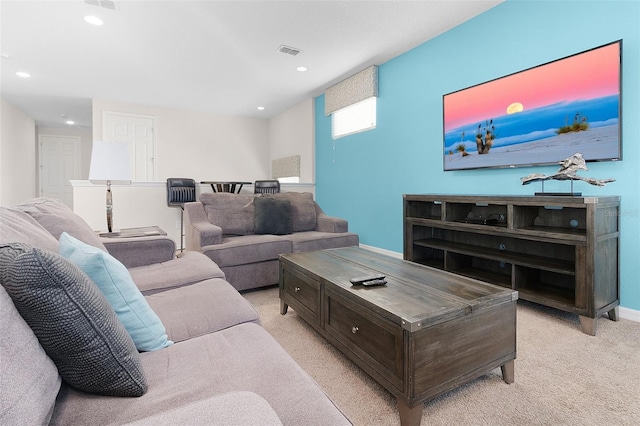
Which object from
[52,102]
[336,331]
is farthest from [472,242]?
[52,102]

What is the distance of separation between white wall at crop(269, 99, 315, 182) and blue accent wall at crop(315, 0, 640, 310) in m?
0.25

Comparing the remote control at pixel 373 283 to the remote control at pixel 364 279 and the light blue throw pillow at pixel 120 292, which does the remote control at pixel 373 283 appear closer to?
the remote control at pixel 364 279

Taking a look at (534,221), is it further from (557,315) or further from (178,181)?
(178,181)

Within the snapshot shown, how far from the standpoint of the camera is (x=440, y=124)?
137 inches

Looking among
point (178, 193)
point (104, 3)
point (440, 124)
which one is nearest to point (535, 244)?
point (440, 124)

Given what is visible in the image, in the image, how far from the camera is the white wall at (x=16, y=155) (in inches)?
221

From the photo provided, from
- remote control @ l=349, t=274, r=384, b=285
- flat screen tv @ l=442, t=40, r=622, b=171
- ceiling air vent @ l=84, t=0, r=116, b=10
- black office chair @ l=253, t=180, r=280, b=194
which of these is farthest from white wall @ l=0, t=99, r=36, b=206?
flat screen tv @ l=442, t=40, r=622, b=171

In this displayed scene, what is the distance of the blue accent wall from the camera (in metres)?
2.20

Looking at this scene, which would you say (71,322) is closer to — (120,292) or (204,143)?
(120,292)

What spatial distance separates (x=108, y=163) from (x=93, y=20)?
5.55ft

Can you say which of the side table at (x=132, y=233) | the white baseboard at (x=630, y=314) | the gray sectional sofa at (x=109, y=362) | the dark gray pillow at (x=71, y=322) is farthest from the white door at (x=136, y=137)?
the white baseboard at (x=630, y=314)

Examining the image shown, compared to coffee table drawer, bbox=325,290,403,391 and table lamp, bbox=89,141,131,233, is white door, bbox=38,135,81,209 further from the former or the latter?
coffee table drawer, bbox=325,290,403,391

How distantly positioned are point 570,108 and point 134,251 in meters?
3.25

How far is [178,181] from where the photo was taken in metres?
5.11
